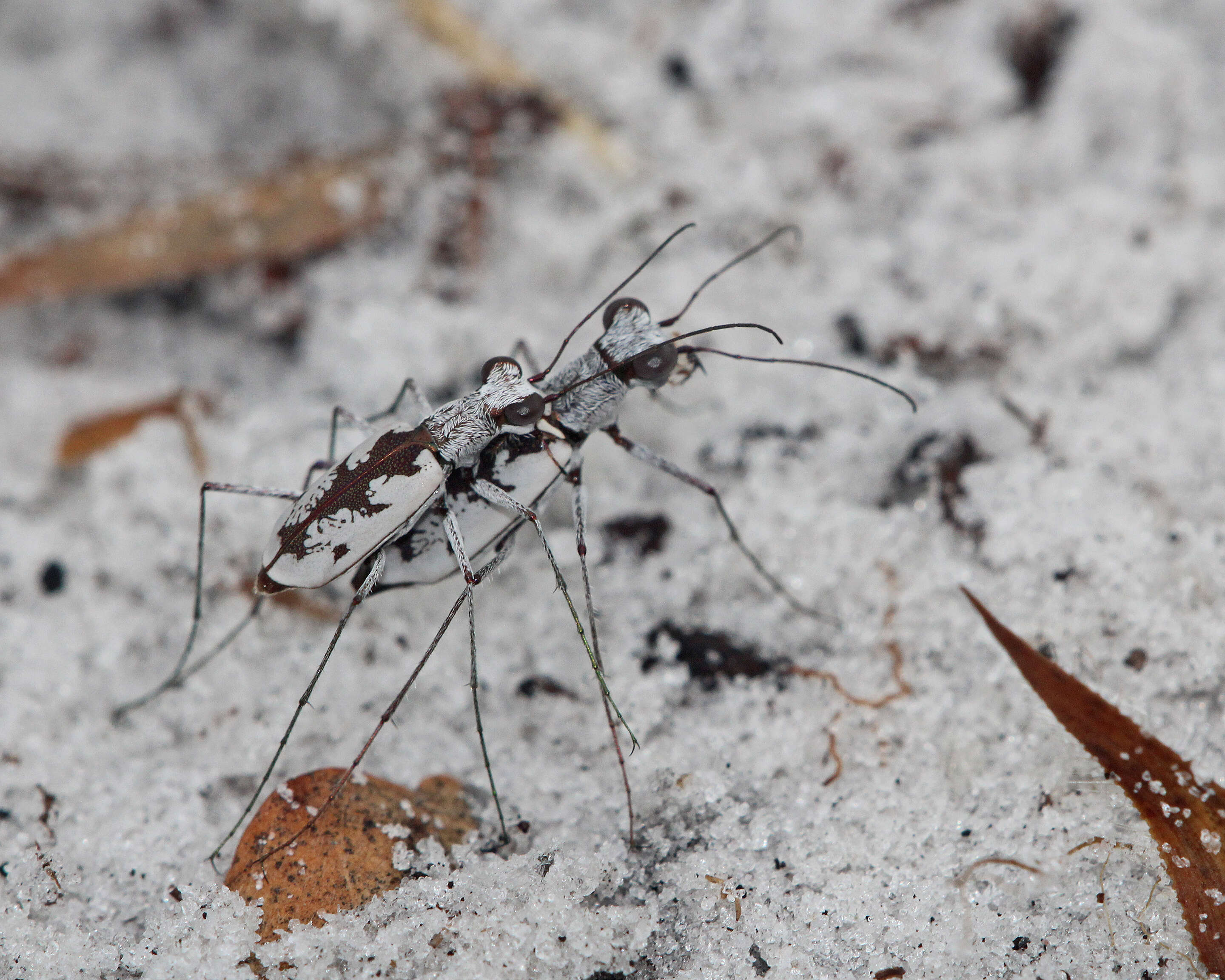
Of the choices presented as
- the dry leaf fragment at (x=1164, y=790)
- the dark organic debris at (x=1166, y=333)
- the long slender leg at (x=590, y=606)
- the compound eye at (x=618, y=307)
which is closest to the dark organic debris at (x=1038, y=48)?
the dark organic debris at (x=1166, y=333)

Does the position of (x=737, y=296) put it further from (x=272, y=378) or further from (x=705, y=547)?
(x=272, y=378)

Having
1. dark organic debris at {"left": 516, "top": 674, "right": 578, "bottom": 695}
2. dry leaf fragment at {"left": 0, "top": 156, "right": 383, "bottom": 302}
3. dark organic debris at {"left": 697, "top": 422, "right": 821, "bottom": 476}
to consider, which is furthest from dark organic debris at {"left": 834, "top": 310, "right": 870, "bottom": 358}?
dry leaf fragment at {"left": 0, "top": 156, "right": 383, "bottom": 302}

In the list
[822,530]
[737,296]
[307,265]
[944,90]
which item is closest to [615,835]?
[822,530]

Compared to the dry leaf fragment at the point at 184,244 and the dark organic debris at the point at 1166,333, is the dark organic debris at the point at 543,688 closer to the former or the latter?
the dry leaf fragment at the point at 184,244

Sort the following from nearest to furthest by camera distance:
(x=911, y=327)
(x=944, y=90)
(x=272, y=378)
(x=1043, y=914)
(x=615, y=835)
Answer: (x=1043, y=914) → (x=615, y=835) → (x=911, y=327) → (x=272, y=378) → (x=944, y=90)

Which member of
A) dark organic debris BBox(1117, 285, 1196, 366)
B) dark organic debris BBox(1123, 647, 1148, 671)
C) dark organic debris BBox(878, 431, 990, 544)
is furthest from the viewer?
dark organic debris BBox(1117, 285, 1196, 366)

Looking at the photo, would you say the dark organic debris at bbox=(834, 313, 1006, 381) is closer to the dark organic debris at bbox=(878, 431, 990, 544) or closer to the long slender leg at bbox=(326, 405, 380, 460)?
the dark organic debris at bbox=(878, 431, 990, 544)

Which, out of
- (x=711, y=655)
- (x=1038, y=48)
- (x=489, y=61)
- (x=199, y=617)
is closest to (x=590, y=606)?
(x=711, y=655)
